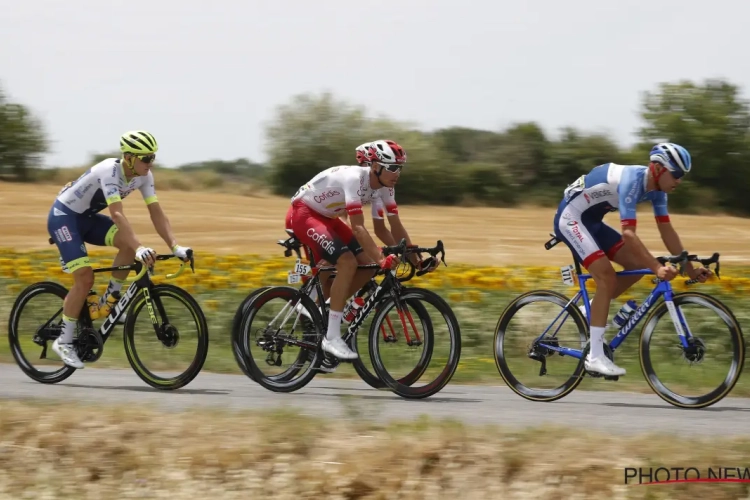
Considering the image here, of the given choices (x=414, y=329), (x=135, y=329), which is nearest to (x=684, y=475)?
(x=414, y=329)

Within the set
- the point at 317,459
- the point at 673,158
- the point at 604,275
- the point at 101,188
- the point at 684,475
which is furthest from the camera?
the point at 101,188

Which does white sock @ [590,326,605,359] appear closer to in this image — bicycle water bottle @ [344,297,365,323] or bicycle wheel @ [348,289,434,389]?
bicycle wheel @ [348,289,434,389]

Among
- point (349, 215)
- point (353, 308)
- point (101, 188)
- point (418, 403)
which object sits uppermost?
point (101, 188)

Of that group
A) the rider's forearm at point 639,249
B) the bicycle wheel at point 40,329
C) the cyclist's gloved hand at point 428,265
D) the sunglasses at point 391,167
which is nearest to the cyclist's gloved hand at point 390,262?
the cyclist's gloved hand at point 428,265

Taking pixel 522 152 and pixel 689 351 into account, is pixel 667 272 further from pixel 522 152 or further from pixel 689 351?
pixel 522 152

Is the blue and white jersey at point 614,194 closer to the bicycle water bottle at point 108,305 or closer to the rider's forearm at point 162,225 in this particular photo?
the rider's forearm at point 162,225

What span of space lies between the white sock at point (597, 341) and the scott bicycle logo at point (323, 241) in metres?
1.96

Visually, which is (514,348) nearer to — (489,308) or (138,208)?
(489,308)

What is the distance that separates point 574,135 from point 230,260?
923 inches

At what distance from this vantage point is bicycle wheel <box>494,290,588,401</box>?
903 centimetres

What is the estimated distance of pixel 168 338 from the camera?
9273 mm

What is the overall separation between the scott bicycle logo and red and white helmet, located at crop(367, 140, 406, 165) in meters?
0.69

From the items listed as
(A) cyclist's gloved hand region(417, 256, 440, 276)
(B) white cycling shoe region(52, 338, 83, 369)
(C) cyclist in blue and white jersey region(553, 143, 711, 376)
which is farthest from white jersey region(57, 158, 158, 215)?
(C) cyclist in blue and white jersey region(553, 143, 711, 376)

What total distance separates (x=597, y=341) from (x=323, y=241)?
2099 millimetres
